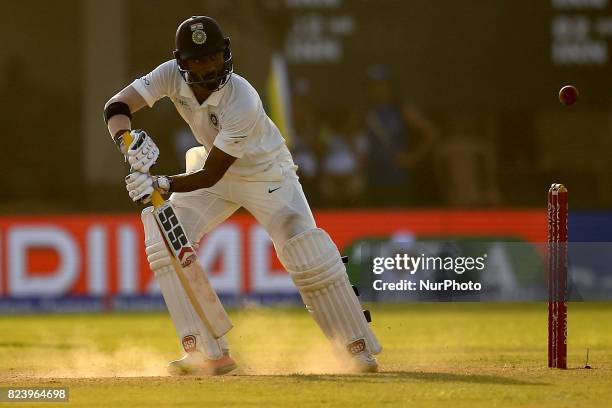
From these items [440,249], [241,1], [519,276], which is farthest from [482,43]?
[440,249]

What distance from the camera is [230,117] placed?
727 cm

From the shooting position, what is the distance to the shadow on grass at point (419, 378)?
22.9 ft

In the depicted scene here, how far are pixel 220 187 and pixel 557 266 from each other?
5.81ft

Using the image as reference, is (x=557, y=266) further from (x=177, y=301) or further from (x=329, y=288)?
(x=177, y=301)

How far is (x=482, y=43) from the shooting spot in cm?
1332

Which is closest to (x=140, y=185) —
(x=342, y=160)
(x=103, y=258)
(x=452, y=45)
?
(x=103, y=258)

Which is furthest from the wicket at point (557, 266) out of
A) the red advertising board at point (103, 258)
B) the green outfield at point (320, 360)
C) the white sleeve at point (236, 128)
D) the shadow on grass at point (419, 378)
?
the red advertising board at point (103, 258)

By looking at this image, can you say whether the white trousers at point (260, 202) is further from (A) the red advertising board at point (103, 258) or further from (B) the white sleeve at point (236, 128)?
(A) the red advertising board at point (103, 258)

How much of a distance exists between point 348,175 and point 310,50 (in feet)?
4.04

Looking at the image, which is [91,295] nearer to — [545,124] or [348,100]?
[348,100]

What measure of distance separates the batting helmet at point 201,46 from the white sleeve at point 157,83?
0.22 m

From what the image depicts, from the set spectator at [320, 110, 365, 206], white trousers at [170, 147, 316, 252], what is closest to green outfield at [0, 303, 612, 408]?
white trousers at [170, 147, 316, 252]

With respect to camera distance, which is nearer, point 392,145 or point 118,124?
point 118,124

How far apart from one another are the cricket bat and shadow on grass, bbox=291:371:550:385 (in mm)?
499
